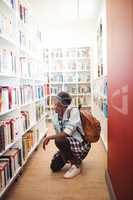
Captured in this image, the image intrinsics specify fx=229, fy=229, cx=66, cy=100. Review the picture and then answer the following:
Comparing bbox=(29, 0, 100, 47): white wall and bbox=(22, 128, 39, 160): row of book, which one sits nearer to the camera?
bbox=(22, 128, 39, 160): row of book

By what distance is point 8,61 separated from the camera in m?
2.64

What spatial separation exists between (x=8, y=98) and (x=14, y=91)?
249 mm

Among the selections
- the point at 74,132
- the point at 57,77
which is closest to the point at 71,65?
the point at 57,77

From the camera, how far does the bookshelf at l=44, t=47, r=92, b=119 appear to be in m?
7.26

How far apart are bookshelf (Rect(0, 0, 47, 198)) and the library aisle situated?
0.15m

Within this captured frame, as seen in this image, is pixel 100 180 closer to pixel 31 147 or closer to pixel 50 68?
pixel 31 147

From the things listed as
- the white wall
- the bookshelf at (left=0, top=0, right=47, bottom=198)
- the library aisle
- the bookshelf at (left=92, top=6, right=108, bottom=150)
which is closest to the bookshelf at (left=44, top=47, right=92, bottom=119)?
the white wall

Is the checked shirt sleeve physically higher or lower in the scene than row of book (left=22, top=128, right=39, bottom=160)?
higher

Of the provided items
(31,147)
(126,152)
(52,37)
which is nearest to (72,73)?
(52,37)

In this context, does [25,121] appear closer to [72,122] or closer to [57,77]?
[72,122]

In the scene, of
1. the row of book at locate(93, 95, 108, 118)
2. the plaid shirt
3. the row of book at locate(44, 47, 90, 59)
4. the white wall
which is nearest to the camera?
the plaid shirt

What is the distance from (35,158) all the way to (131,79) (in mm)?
2631

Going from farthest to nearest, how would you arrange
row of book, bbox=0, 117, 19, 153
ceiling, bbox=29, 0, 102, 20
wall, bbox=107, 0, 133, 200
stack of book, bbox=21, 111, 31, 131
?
1. ceiling, bbox=29, 0, 102, 20
2. stack of book, bbox=21, 111, 31, 131
3. row of book, bbox=0, 117, 19, 153
4. wall, bbox=107, 0, 133, 200

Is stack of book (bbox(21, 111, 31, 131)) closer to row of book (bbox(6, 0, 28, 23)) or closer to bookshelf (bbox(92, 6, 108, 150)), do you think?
bookshelf (bbox(92, 6, 108, 150))
